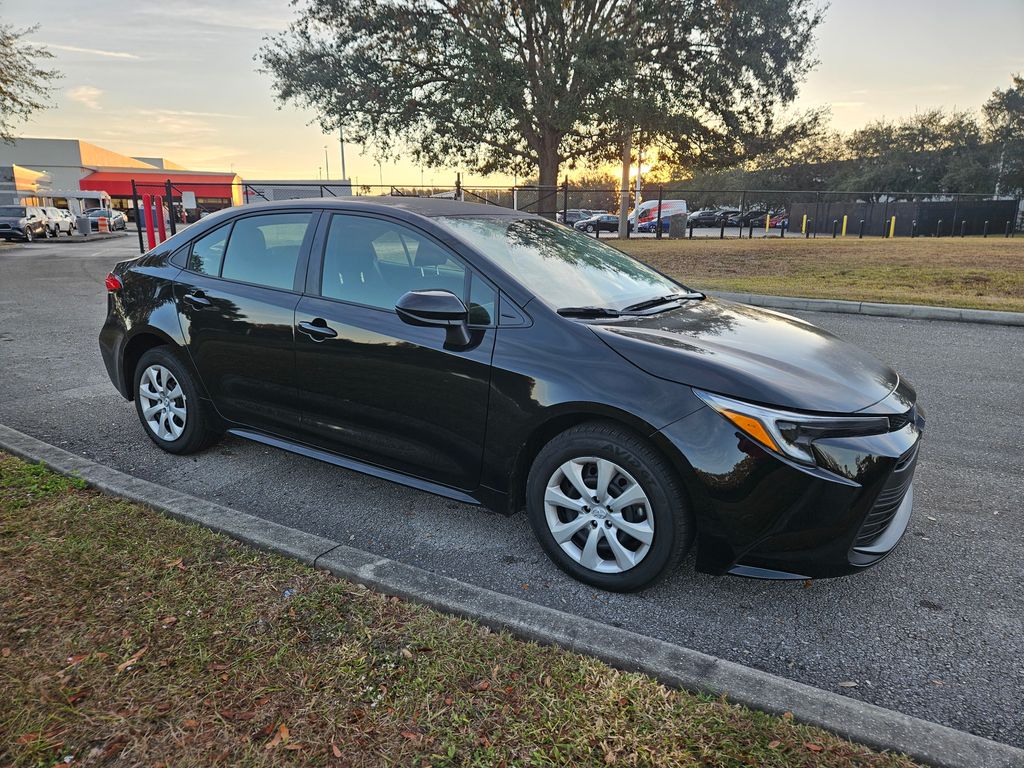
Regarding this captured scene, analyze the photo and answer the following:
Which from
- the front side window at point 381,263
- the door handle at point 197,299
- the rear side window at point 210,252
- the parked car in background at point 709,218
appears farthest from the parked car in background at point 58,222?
the front side window at point 381,263

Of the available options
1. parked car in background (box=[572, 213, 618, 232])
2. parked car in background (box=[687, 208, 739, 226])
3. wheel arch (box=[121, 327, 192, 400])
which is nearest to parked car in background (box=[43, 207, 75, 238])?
Result: parked car in background (box=[572, 213, 618, 232])

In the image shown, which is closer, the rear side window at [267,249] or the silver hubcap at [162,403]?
the rear side window at [267,249]

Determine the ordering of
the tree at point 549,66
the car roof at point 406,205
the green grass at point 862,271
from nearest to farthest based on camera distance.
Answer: the car roof at point 406,205 < the green grass at point 862,271 < the tree at point 549,66

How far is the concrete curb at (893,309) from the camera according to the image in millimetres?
9070

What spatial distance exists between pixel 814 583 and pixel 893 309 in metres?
8.03

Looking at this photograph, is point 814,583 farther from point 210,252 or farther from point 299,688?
point 210,252

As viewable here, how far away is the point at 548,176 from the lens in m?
25.1

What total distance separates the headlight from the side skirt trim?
126 cm

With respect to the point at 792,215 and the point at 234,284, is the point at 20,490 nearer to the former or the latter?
the point at 234,284

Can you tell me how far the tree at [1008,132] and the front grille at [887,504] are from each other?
192 feet

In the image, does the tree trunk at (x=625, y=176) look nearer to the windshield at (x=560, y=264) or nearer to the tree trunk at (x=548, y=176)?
the tree trunk at (x=548, y=176)

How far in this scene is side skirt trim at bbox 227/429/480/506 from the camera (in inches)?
130

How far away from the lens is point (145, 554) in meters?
3.04

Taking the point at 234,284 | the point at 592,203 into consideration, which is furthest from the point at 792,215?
the point at 234,284
